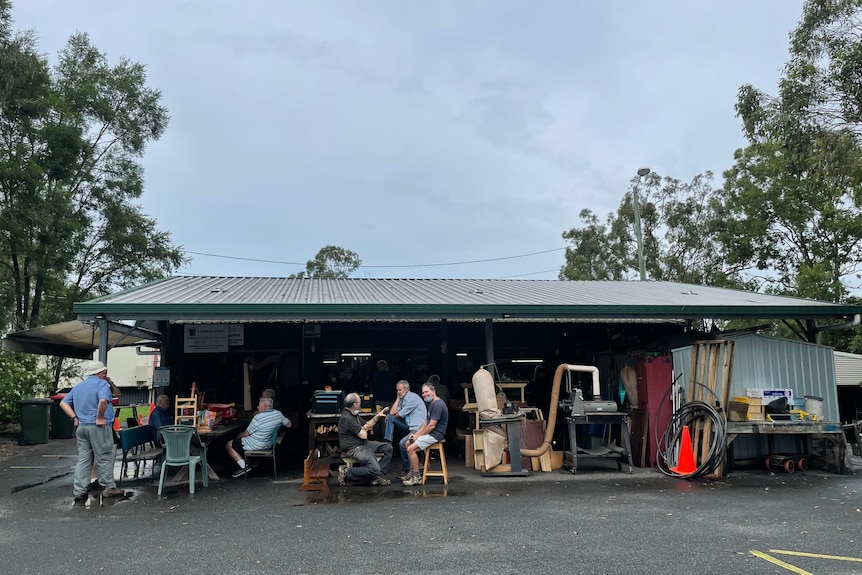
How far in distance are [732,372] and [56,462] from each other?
38.3 feet

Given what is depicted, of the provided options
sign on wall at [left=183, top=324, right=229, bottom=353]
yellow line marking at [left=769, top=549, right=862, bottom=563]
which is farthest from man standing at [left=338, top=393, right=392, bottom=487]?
sign on wall at [left=183, top=324, right=229, bottom=353]

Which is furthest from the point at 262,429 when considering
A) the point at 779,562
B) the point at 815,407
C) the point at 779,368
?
the point at 815,407

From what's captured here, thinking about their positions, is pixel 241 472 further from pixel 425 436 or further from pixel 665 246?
pixel 665 246

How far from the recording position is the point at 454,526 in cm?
622

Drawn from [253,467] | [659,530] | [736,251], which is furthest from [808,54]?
[736,251]

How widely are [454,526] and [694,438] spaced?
4813mm

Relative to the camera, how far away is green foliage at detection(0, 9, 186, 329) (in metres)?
14.7

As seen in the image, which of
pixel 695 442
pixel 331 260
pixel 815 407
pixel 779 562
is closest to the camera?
pixel 779 562

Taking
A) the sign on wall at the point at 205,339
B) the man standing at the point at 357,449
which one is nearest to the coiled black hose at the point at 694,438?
the man standing at the point at 357,449

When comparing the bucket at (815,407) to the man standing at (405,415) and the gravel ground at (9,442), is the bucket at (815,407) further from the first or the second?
the gravel ground at (9,442)

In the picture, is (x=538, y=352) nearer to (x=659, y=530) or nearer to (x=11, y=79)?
(x=659, y=530)

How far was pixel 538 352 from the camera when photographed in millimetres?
14633

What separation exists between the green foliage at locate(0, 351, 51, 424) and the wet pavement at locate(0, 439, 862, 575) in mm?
6930

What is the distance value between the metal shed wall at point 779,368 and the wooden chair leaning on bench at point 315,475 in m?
5.64
